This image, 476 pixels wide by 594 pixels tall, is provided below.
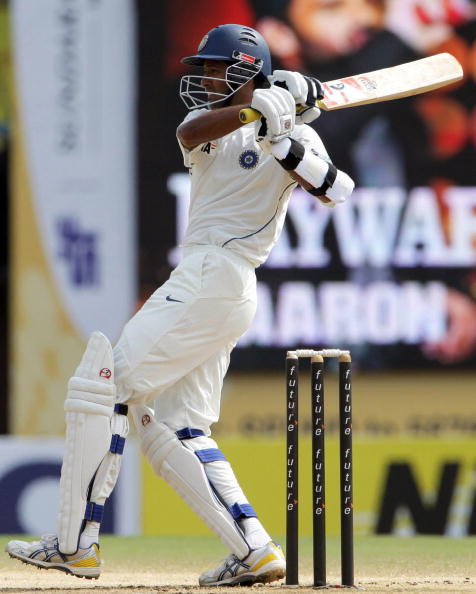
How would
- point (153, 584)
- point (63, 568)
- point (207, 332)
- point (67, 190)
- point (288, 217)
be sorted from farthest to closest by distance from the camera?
point (67, 190), point (288, 217), point (153, 584), point (207, 332), point (63, 568)

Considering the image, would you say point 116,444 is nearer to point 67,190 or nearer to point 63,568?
point 63,568

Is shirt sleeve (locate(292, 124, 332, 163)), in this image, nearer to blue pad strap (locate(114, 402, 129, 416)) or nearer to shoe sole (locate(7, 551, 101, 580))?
blue pad strap (locate(114, 402, 129, 416))

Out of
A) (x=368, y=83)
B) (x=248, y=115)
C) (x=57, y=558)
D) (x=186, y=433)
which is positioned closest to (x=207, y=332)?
(x=186, y=433)

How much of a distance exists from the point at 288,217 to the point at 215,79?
5341 millimetres

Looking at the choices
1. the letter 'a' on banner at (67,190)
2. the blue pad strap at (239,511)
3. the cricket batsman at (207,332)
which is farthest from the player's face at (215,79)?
the letter 'a' on banner at (67,190)

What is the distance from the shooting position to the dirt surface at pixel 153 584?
3.70 m

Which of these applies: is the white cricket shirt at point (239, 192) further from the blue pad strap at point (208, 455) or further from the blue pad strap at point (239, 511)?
the blue pad strap at point (239, 511)

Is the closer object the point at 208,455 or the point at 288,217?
the point at 208,455

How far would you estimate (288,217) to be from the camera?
9156mm

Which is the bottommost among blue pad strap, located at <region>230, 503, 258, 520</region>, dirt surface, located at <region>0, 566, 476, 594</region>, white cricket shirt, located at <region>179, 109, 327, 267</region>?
dirt surface, located at <region>0, 566, 476, 594</region>

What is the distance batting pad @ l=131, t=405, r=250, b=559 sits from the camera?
3730mm

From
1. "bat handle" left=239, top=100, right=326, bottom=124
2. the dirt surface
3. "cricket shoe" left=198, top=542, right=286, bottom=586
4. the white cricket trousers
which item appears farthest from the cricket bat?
the dirt surface

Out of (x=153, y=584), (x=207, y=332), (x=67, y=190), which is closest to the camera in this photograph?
(x=207, y=332)

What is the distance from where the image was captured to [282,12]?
9.40 metres
